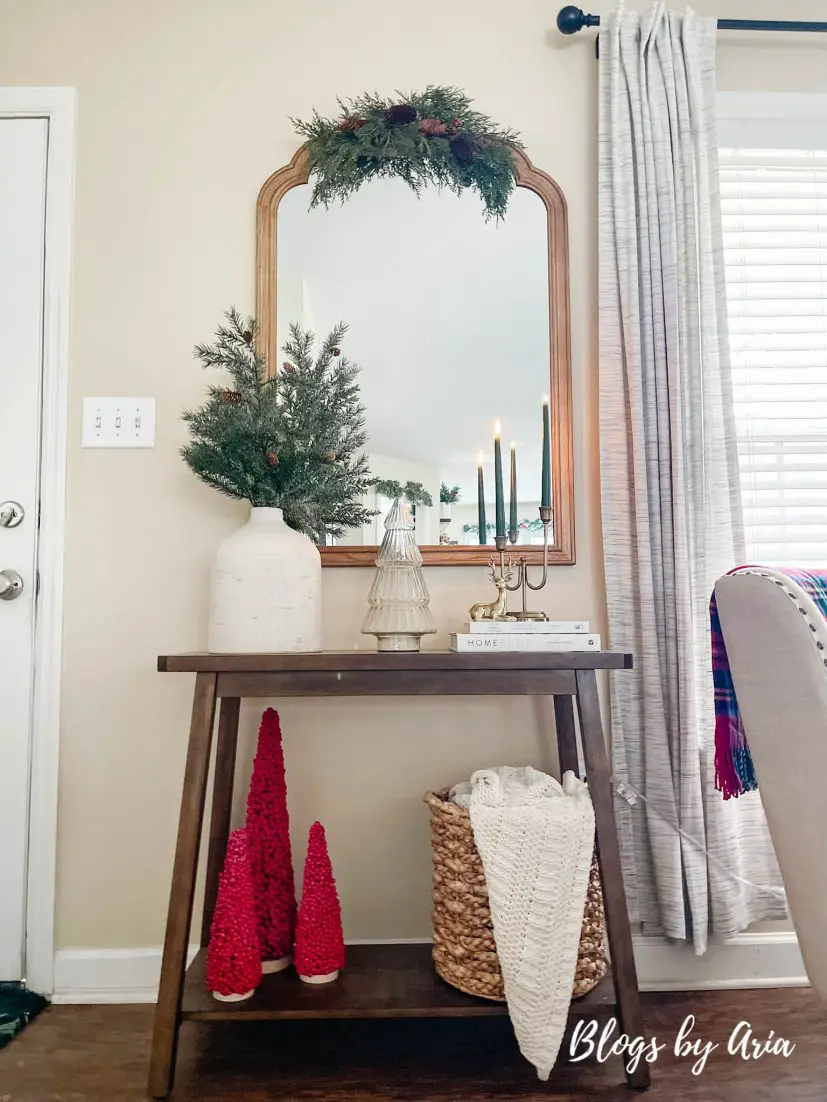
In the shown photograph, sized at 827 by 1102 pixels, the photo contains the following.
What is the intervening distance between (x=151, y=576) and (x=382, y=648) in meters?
0.57

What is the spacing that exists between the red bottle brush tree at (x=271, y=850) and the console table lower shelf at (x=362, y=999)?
0.20 ft

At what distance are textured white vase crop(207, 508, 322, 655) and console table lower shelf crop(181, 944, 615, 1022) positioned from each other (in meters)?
0.58

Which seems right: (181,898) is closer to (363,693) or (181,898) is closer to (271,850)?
(271,850)

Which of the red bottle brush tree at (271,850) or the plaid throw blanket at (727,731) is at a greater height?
the plaid throw blanket at (727,731)

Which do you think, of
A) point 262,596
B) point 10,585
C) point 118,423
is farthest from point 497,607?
point 10,585

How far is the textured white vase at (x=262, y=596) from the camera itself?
138 centimetres

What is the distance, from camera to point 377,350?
1.68 m

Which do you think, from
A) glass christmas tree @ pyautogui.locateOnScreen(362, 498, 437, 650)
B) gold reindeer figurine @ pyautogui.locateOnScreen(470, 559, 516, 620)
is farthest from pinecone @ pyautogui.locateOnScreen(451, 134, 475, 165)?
gold reindeer figurine @ pyautogui.locateOnScreen(470, 559, 516, 620)

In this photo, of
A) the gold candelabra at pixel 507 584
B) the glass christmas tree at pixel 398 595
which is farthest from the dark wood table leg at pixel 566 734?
the glass christmas tree at pixel 398 595

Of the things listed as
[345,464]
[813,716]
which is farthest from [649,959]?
[345,464]

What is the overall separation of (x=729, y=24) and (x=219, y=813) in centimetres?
206

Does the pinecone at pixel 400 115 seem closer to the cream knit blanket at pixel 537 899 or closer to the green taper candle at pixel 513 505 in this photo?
the green taper candle at pixel 513 505

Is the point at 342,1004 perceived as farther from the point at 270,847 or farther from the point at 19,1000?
the point at 19,1000

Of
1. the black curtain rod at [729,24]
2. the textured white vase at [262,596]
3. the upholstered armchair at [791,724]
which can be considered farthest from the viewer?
the black curtain rod at [729,24]
